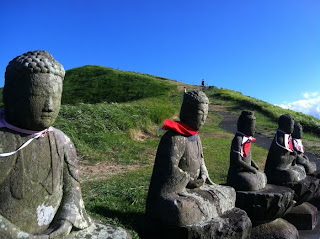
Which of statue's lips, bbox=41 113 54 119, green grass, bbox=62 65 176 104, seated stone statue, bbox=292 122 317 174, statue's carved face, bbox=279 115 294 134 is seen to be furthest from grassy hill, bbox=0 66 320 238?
green grass, bbox=62 65 176 104

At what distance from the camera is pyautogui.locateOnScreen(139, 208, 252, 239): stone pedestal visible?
11.0 feet

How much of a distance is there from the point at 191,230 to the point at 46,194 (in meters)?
1.55

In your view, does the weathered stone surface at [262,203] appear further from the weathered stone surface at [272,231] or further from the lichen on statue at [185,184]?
the lichen on statue at [185,184]

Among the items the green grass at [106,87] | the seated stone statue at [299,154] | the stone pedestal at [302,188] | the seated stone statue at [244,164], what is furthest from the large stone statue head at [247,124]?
the green grass at [106,87]

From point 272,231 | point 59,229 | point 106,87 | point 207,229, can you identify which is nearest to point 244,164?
point 272,231

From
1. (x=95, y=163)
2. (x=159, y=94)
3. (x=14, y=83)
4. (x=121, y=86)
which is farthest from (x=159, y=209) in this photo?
(x=121, y=86)

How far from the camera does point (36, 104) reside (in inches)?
96.0

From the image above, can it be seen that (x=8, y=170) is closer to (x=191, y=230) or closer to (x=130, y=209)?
(x=191, y=230)

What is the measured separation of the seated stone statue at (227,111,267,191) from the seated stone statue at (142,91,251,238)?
0.49m

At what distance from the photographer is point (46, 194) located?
253cm

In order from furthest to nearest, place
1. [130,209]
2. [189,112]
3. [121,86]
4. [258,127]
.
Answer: [121,86], [258,127], [130,209], [189,112]

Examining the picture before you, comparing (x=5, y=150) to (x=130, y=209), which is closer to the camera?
(x=5, y=150)

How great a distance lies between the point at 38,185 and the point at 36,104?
62 centimetres

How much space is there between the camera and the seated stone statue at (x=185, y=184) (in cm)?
344
